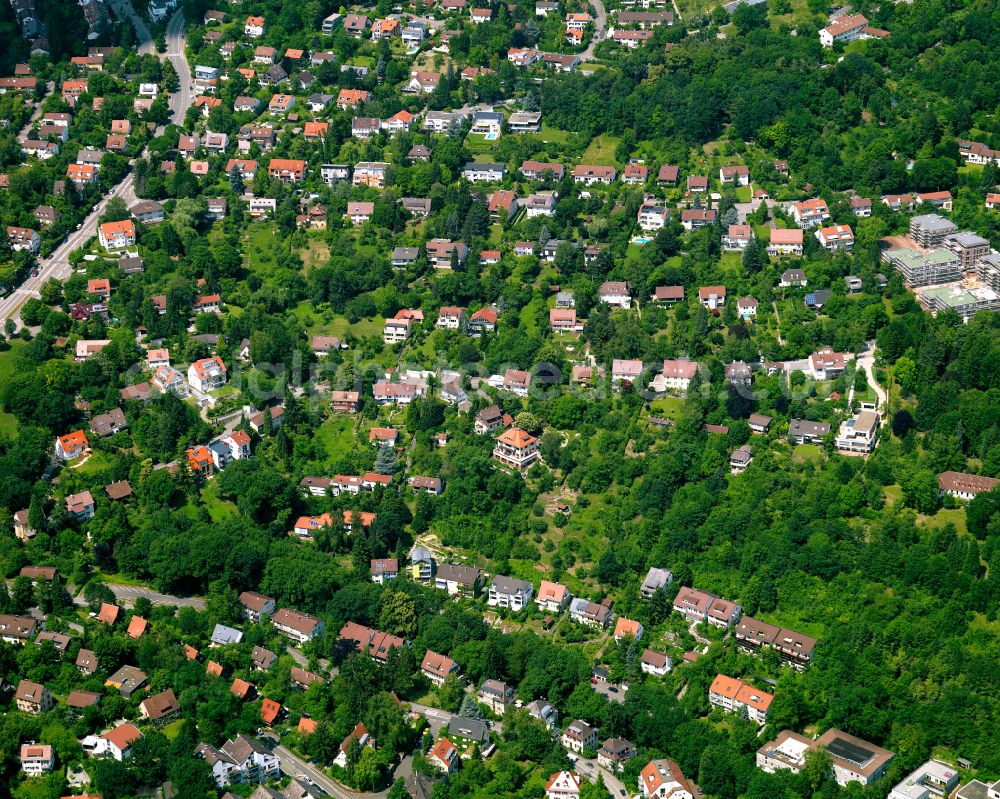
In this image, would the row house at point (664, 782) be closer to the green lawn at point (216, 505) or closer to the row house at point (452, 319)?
the green lawn at point (216, 505)

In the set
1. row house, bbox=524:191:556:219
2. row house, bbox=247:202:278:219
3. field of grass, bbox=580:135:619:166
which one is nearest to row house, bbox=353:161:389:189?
row house, bbox=247:202:278:219

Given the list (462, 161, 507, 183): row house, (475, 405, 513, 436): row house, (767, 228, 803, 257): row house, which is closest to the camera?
(475, 405, 513, 436): row house

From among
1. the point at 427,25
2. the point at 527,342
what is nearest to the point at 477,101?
the point at 427,25

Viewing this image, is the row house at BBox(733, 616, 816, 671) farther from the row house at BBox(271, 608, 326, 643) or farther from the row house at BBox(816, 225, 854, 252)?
the row house at BBox(816, 225, 854, 252)

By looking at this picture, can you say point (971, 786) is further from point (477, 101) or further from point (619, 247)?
point (477, 101)

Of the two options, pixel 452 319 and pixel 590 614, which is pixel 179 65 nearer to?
pixel 452 319
